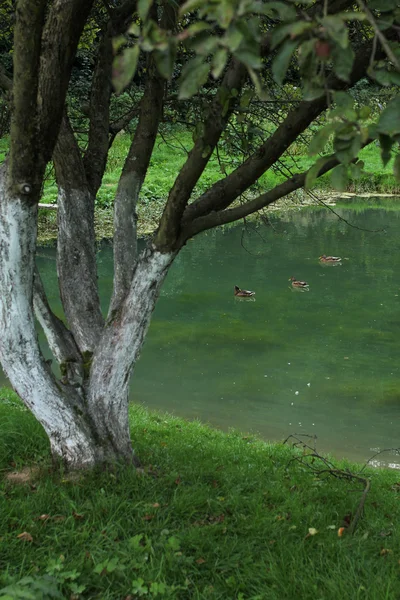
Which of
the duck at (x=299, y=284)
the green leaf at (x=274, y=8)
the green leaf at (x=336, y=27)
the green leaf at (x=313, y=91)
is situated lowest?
the duck at (x=299, y=284)

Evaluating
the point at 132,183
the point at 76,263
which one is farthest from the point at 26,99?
the point at 76,263

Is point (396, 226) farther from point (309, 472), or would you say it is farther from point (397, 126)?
point (397, 126)

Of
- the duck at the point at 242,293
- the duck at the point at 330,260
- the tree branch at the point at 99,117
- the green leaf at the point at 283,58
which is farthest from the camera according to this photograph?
the duck at the point at 330,260

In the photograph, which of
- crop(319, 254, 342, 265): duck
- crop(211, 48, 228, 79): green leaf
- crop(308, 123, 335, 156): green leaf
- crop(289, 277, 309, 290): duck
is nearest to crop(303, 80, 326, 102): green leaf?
crop(308, 123, 335, 156): green leaf

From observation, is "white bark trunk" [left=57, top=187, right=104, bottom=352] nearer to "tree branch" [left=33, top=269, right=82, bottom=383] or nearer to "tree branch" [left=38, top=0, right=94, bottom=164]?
"tree branch" [left=33, top=269, right=82, bottom=383]

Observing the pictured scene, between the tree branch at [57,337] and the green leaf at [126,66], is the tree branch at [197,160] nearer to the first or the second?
the tree branch at [57,337]

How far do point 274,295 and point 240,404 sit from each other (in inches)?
221

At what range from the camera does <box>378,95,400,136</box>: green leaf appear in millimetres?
1653

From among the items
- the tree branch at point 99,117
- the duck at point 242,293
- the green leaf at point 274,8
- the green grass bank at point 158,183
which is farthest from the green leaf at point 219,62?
the green grass bank at point 158,183

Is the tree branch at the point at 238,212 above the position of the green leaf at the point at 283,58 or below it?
below

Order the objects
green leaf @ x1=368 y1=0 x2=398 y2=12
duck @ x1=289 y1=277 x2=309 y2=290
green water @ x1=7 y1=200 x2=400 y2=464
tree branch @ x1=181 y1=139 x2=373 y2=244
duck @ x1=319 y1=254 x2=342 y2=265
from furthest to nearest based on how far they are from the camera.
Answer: duck @ x1=319 y1=254 x2=342 y2=265 < duck @ x1=289 y1=277 x2=309 y2=290 < green water @ x1=7 y1=200 x2=400 y2=464 < tree branch @ x1=181 y1=139 x2=373 y2=244 < green leaf @ x1=368 y1=0 x2=398 y2=12

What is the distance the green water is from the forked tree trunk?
1.19 meters

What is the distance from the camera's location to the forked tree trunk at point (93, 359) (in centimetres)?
377

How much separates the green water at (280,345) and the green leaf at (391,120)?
327 cm
